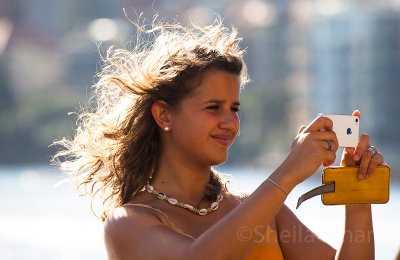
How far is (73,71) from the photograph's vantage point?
6944 centimetres

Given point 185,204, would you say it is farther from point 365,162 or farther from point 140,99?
point 365,162

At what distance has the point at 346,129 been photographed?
249cm

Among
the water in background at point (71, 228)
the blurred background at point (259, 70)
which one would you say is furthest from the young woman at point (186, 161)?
the blurred background at point (259, 70)

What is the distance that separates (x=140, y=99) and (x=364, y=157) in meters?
0.61

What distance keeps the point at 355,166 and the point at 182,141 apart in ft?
1.38

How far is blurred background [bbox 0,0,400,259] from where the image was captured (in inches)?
2240

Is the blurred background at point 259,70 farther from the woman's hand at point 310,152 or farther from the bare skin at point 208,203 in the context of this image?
the woman's hand at point 310,152

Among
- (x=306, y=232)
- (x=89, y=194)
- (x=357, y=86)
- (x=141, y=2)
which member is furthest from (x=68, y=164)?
(x=141, y=2)

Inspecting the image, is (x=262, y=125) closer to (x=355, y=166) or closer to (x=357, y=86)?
(x=357, y=86)

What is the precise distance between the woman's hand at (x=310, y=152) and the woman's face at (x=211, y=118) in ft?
0.87

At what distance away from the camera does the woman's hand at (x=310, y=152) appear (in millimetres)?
2379

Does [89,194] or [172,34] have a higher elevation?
[172,34]

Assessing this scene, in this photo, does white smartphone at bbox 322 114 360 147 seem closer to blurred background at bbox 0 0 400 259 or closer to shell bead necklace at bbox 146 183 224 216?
shell bead necklace at bbox 146 183 224 216

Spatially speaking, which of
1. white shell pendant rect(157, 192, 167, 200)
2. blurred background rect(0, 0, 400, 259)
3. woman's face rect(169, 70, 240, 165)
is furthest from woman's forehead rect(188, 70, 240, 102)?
blurred background rect(0, 0, 400, 259)
